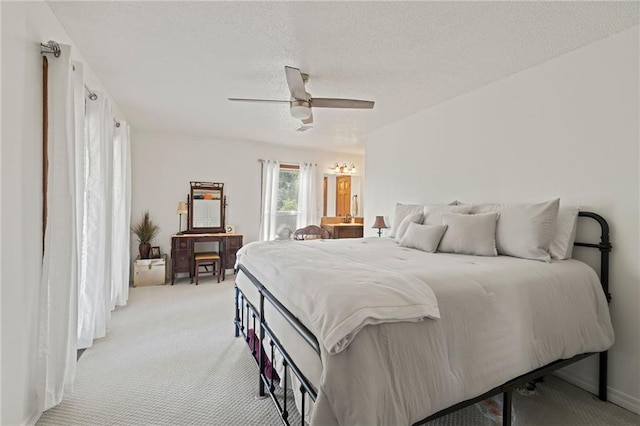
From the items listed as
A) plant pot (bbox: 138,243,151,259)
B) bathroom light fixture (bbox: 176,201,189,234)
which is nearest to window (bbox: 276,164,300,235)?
bathroom light fixture (bbox: 176,201,189,234)

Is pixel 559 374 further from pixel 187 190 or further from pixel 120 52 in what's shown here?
pixel 187 190

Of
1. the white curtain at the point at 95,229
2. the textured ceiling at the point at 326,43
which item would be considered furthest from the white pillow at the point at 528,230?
the white curtain at the point at 95,229

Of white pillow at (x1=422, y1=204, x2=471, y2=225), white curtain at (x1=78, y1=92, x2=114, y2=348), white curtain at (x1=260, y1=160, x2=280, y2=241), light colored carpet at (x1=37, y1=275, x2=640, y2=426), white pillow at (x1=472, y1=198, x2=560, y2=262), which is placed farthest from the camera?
white curtain at (x1=260, y1=160, x2=280, y2=241)

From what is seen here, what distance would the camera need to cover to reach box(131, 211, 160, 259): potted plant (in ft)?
16.0

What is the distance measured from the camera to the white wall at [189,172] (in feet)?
16.7

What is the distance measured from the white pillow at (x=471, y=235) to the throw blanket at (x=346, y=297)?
115 cm

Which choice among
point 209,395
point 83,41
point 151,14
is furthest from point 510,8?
point 209,395

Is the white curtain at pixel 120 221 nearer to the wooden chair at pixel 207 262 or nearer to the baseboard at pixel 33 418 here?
the wooden chair at pixel 207 262

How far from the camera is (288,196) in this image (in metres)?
6.19

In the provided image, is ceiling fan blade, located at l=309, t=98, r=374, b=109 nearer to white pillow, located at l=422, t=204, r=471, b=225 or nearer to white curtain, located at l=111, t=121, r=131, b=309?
white pillow, located at l=422, t=204, r=471, b=225

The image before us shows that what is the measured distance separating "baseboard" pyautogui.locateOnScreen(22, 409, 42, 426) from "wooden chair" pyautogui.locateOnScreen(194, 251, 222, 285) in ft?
10.2

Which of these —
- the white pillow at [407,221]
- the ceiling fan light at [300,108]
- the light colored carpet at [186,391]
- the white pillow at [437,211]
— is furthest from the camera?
the white pillow at [407,221]

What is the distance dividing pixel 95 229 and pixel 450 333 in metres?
2.94

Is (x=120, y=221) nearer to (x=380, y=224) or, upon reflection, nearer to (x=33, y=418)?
(x=33, y=418)
